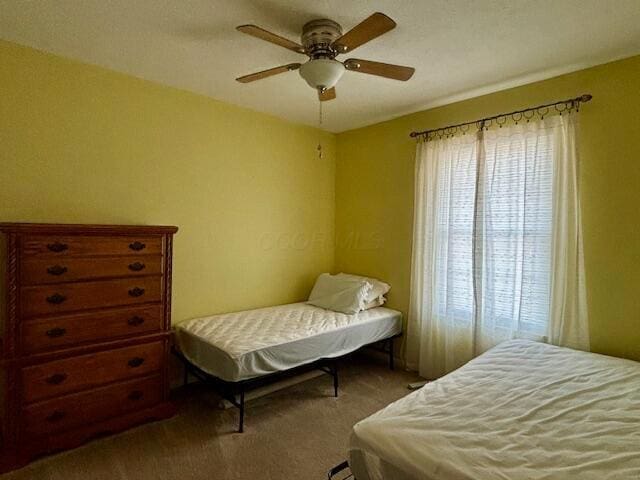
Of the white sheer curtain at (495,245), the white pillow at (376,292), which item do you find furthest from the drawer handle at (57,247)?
the white sheer curtain at (495,245)

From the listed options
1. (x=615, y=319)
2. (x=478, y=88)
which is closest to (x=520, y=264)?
(x=615, y=319)

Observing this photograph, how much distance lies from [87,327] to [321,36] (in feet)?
7.37

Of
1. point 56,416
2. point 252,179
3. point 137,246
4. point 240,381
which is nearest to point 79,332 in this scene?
point 56,416

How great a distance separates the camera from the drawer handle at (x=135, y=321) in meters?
2.35

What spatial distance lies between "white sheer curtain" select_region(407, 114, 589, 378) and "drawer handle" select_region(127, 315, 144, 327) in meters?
2.31

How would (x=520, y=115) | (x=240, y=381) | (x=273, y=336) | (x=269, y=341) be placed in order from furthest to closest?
(x=520, y=115) → (x=273, y=336) → (x=269, y=341) → (x=240, y=381)

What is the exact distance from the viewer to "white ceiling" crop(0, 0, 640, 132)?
1.82 meters

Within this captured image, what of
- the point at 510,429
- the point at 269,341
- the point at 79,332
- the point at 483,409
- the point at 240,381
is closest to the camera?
the point at 510,429

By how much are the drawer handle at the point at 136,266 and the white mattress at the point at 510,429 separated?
1769 mm

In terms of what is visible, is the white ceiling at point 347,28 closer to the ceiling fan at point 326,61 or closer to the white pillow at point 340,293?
the ceiling fan at point 326,61

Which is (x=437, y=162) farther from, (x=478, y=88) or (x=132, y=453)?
(x=132, y=453)

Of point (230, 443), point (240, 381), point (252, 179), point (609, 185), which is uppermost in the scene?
point (252, 179)

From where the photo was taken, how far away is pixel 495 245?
2.80m

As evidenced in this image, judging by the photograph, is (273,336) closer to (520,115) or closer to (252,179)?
(252,179)
